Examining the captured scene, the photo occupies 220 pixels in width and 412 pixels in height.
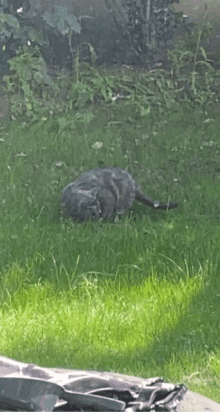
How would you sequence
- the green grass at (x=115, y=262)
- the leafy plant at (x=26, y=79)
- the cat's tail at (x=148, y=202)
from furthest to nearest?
the leafy plant at (x=26, y=79)
the cat's tail at (x=148, y=202)
the green grass at (x=115, y=262)

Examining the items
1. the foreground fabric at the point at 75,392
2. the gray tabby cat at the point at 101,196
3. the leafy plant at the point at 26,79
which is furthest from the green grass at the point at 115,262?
the foreground fabric at the point at 75,392

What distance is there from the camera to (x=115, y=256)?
5.45 metres

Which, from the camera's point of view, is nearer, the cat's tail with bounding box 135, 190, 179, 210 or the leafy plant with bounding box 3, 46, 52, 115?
the cat's tail with bounding box 135, 190, 179, 210

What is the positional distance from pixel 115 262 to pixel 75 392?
335cm

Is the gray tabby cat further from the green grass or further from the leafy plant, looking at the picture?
the leafy plant

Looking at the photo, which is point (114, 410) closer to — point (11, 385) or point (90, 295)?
point (11, 385)

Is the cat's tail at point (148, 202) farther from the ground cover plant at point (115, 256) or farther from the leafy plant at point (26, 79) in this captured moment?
the leafy plant at point (26, 79)

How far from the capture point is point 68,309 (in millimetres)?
4691

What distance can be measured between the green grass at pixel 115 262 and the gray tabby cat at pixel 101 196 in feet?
0.38

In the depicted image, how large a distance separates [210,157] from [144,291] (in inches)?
134

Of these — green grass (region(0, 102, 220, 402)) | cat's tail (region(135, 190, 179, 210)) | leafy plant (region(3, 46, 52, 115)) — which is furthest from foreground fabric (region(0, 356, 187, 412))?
leafy plant (region(3, 46, 52, 115))

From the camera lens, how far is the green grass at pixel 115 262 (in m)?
4.22

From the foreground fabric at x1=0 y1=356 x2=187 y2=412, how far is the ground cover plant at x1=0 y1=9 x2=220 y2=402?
1.63 meters

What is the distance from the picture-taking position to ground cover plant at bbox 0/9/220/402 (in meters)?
4.23
